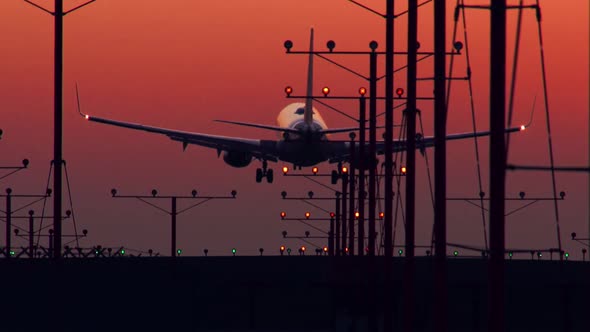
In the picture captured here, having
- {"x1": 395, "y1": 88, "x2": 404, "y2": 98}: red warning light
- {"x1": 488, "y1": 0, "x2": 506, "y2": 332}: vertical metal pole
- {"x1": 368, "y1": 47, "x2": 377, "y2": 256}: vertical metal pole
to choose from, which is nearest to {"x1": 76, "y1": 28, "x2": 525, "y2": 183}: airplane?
{"x1": 368, "y1": 47, "x2": 377, "y2": 256}: vertical metal pole

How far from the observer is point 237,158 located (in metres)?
114

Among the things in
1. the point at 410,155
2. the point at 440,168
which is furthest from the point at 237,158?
the point at 440,168

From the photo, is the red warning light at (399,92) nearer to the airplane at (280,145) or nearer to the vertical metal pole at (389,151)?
the vertical metal pole at (389,151)

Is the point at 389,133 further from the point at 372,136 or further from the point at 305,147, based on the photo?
the point at 305,147

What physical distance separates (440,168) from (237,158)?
75.1 meters

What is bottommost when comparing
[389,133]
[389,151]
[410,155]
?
[410,155]

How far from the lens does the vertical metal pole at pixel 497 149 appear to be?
2684cm

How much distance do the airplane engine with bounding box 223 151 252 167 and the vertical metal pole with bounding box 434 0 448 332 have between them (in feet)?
242

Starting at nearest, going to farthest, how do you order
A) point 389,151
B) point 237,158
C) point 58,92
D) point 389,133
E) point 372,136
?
point 58,92, point 389,151, point 389,133, point 372,136, point 237,158

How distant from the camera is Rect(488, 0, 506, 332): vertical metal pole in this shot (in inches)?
1057

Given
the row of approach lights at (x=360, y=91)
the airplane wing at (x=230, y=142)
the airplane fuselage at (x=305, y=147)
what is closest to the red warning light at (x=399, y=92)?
the row of approach lights at (x=360, y=91)

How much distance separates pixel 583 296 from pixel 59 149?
49.5 m

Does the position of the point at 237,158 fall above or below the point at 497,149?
above

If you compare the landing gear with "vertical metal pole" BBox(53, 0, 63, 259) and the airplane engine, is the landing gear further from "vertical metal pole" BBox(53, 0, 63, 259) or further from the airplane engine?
"vertical metal pole" BBox(53, 0, 63, 259)
